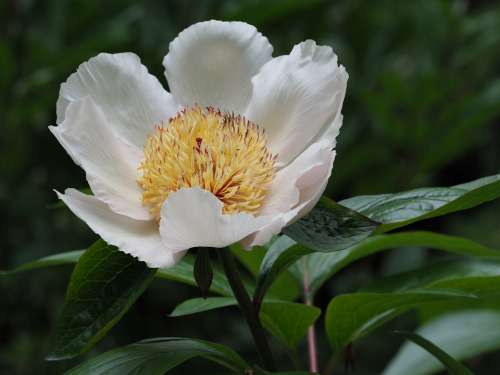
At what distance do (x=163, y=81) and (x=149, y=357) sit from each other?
102cm

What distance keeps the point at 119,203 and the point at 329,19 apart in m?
1.17

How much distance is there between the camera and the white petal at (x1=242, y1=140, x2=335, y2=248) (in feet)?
1.42

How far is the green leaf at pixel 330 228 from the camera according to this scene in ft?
1.46

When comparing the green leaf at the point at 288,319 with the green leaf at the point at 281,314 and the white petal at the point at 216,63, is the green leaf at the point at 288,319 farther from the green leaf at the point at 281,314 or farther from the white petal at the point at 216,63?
the white petal at the point at 216,63

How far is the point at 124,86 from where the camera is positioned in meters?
0.55

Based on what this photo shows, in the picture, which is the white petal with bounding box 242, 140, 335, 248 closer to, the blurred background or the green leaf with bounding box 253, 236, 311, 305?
the green leaf with bounding box 253, 236, 311, 305

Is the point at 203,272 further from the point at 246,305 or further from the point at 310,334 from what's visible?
the point at 310,334

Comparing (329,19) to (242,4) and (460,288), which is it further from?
(460,288)

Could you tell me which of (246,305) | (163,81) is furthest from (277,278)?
(163,81)

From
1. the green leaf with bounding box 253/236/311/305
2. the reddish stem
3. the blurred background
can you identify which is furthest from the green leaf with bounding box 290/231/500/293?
the blurred background

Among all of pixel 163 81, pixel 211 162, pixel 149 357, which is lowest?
pixel 149 357

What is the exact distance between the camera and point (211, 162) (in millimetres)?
499

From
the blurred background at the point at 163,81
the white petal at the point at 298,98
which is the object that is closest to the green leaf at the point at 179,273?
the white petal at the point at 298,98

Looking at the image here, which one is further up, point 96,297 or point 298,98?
point 298,98
